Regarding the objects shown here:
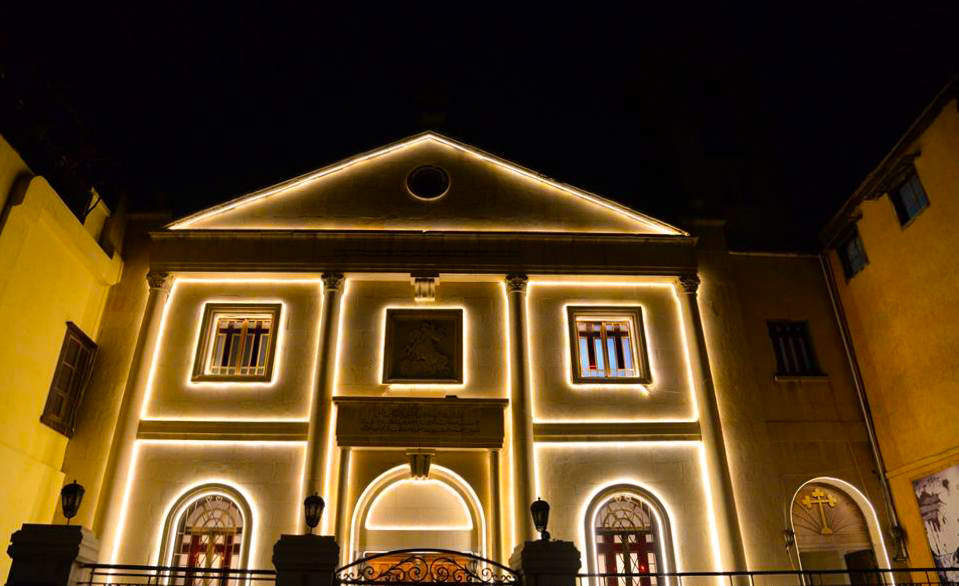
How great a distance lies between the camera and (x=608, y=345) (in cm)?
1681

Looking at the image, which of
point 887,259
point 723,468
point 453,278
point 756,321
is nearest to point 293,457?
point 453,278

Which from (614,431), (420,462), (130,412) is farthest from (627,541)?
(130,412)

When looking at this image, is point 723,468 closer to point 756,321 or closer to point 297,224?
point 756,321

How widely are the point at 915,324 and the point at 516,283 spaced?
30.5ft

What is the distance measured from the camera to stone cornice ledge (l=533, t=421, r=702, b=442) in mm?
15383

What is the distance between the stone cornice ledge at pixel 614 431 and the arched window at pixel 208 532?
6.86 meters

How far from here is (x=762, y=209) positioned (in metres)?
20.2

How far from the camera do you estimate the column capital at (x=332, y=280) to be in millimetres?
16562

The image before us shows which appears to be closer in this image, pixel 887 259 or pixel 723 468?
pixel 723 468

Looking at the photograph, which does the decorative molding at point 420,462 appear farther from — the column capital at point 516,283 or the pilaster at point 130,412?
the pilaster at point 130,412

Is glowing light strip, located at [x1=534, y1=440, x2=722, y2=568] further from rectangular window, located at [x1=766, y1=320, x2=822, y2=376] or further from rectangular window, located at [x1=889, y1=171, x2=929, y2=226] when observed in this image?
rectangular window, located at [x1=889, y1=171, x2=929, y2=226]

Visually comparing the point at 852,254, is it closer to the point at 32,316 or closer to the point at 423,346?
the point at 423,346

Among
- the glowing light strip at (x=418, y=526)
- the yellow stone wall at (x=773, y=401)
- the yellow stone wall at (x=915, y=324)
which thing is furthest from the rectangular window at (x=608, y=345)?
the yellow stone wall at (x=915, y=324)

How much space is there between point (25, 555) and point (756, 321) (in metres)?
16.3
